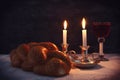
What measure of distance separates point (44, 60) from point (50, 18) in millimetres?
816

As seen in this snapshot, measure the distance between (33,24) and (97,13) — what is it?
40 centimetres

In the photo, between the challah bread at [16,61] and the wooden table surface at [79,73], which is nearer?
the wooden table surface at [79,73]

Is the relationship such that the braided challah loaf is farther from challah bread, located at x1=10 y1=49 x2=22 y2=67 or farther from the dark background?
the dark background

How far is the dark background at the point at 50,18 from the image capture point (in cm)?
161

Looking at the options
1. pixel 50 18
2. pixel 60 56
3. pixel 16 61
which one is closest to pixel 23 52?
pixel 16 61

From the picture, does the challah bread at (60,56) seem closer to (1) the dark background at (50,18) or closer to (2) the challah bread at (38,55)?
(2) the challah bread at (38,55)

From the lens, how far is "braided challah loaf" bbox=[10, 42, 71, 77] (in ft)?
2.69

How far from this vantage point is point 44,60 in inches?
33.4

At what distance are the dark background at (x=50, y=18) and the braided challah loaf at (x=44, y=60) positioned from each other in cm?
70

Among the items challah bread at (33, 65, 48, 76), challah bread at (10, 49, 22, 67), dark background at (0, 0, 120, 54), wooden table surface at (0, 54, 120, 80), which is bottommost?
wooden table surface at (0, 54, 120, 80)

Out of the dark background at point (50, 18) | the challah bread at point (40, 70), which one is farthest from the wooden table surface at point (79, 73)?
the dark background at point (50, 18)

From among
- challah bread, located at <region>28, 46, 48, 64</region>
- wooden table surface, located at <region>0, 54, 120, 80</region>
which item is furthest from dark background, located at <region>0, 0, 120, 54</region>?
challah bread, located at <region>28, 46, 48, 64</region>

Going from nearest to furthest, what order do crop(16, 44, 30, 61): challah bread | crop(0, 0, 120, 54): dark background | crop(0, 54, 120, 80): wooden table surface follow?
crop(0, 54, 120, 80): wooden table surface < crop(16, 44, 30, 61): challah bread < crop(0, 0, 120, 54): dark background

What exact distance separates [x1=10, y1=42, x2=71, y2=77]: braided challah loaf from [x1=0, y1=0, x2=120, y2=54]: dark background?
27.6 inches
